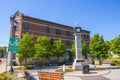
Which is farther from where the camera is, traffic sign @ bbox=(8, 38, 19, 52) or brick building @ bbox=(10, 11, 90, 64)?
brick building @ bbox=(10, 11, 90, 64)

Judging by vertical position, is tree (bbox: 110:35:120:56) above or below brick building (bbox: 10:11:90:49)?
below

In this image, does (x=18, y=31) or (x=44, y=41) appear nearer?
(x=44, y=41)

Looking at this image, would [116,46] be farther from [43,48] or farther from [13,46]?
[13,46]

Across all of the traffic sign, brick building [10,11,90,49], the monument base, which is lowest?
the monument base

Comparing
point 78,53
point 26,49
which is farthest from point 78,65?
point 26,49

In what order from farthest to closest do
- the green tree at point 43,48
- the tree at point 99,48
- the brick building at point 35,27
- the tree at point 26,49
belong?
the brick building at point 35,27
the green tree at point 43,48
the tree at point 99,48
the tree at point 26,49

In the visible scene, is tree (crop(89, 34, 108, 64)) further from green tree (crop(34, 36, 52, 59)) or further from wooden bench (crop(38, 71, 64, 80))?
wooden bench (crop(38, 71, 64, 80))

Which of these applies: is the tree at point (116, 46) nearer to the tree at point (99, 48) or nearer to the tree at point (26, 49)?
the tree at point (99, 48)

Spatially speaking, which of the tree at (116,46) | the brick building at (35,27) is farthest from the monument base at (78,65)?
the brick building at (35,27)

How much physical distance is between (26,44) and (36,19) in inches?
489

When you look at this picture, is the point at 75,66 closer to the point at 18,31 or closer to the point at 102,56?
the point at 102,56

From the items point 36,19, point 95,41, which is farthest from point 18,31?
point 95,41

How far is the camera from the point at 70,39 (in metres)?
50.7

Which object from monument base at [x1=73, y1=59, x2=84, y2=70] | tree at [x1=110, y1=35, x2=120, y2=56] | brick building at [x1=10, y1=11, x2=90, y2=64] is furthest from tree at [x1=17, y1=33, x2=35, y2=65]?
tree at [x1=110, y1=35, x2=120, y2=56]
